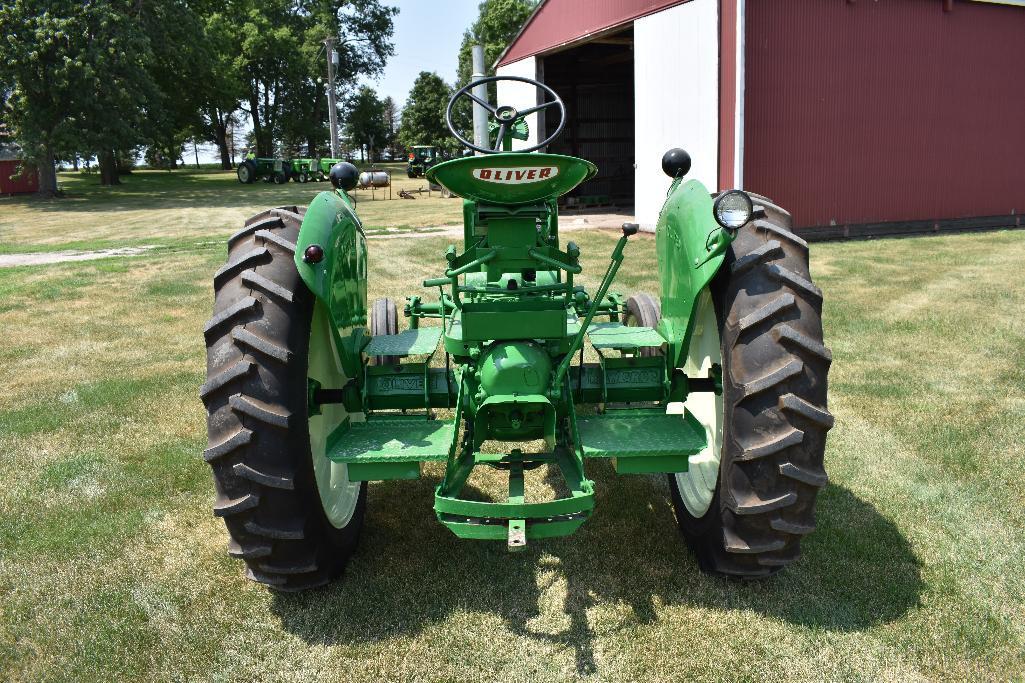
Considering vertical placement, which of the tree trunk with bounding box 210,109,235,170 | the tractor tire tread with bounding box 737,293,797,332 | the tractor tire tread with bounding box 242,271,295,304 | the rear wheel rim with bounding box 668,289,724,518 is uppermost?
the tree trunk with bounding box 210,109,235,170

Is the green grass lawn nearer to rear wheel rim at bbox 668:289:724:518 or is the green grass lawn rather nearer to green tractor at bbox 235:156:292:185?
rear wheel rim at bbox 668:289:724:518

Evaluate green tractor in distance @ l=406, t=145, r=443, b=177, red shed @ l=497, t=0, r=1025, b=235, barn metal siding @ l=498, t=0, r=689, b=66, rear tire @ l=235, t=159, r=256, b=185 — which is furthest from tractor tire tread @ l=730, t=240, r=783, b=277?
rear tire @ l=235, t=159, r=256, b=185

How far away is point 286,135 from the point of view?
4894cm

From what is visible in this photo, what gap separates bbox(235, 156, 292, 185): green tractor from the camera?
124ft

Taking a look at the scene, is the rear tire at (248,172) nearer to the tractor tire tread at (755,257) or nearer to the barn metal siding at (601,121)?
the barn metal siding at (601,121)

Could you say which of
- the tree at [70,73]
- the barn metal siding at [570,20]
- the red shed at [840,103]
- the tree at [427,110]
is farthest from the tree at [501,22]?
the red shed at [840,103]

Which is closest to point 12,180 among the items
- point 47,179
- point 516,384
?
point 47,179

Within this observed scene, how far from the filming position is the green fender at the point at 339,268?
2877mm

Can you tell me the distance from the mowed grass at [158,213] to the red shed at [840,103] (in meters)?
6.34

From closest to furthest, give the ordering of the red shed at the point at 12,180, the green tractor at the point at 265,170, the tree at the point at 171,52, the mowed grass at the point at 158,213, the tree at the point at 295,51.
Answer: the mowed grass at the point at 158,213 → the tree at the point at 171,52 → the red shed at the point at 12,180 → the green tractor at the point at 265,170 → the tree at the point at 295,51

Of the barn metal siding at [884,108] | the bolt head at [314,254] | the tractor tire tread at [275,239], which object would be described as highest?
the barn metal siding at [884,108]

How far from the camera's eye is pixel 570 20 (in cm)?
1645

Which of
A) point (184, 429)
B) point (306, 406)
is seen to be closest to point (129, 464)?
point (184, 429)

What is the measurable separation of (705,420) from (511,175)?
4.96ft
